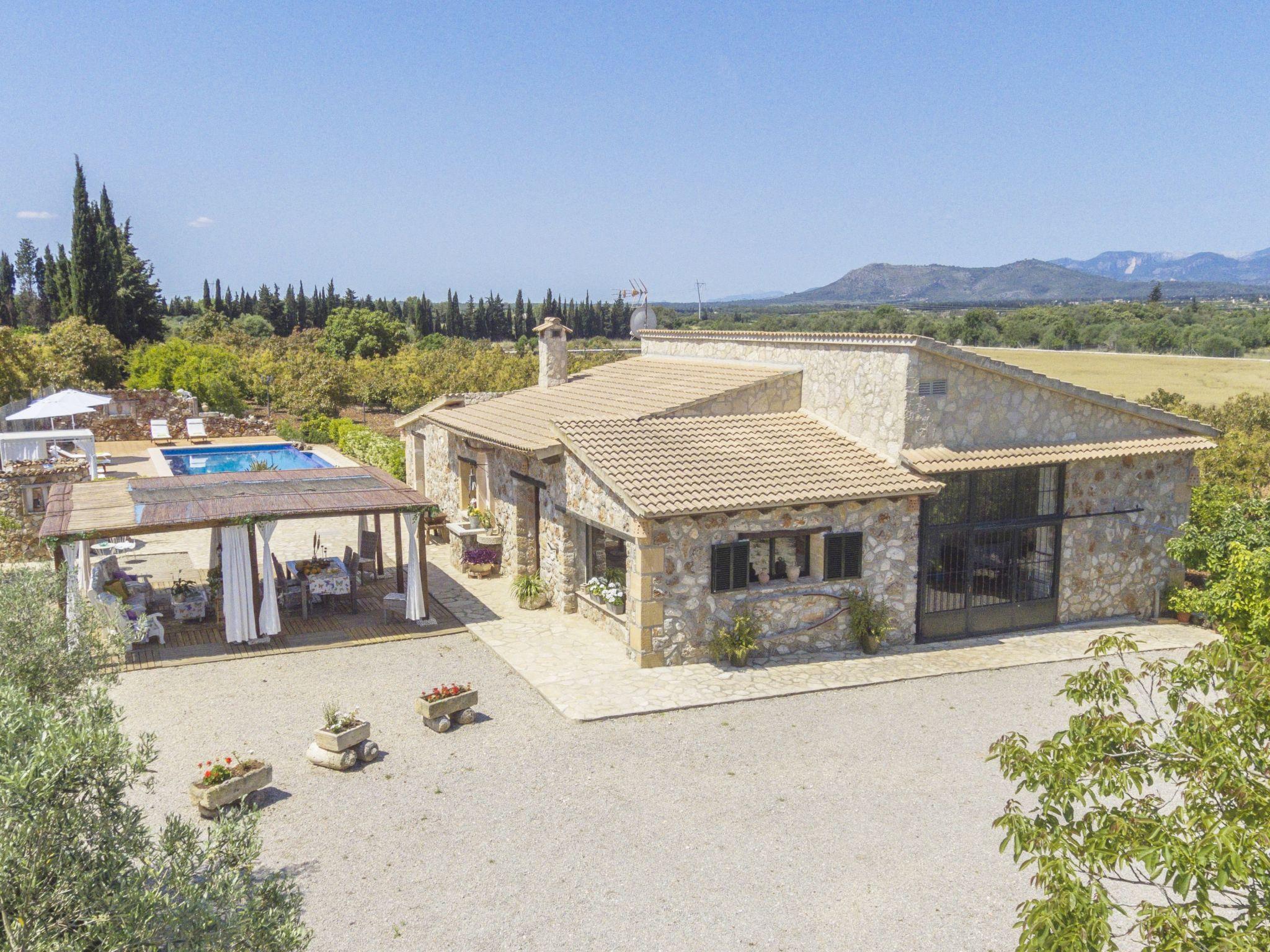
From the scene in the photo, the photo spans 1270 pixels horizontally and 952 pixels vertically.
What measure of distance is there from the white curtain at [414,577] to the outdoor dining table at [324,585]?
5.35 ft

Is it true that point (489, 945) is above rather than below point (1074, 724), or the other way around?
below

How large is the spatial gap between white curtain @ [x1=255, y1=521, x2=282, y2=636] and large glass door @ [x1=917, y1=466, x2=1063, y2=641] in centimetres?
1048

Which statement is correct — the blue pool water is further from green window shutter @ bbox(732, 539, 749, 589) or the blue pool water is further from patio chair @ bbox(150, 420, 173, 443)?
green window shutter @ bbox(732, 539, 749, 589)

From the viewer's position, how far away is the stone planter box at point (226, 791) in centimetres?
1006

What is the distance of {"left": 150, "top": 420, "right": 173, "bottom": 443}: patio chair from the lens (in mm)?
38531

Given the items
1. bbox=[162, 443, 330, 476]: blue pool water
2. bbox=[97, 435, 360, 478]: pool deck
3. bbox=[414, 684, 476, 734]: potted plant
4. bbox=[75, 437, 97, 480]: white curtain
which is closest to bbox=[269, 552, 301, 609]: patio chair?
bbox=[414, 684, 476, 734]: potted plant

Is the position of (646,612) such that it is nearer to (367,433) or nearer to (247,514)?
(247,514)

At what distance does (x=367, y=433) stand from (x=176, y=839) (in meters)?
29.7

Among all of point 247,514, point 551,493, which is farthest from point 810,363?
point 247,514

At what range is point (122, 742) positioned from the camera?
15.8ft

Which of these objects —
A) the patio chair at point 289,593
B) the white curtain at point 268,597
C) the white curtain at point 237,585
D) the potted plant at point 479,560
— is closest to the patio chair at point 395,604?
the patio chair at point 289,593

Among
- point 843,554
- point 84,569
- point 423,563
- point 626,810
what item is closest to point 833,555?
point 843,554

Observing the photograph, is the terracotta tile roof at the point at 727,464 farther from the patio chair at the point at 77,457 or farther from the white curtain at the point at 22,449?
the white curtain at the point at 22,449

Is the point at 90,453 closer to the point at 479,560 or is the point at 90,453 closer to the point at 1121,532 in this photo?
the point at 479,560
